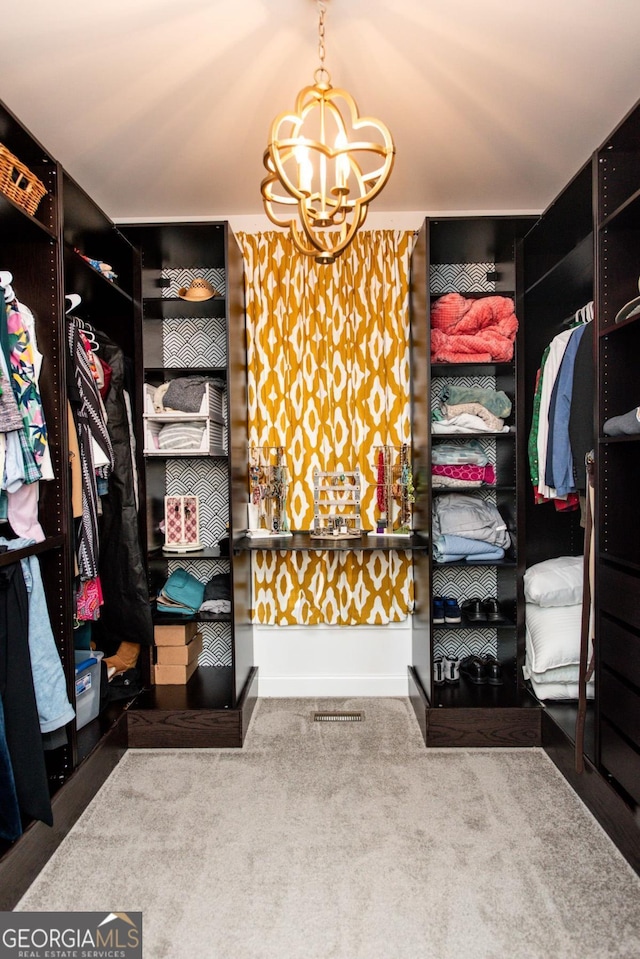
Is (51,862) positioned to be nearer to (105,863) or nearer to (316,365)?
(105,863)

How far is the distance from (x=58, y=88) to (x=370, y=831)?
10.1ft

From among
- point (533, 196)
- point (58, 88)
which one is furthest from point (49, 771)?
point (533, 196)

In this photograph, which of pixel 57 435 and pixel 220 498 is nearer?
pixel 57 435

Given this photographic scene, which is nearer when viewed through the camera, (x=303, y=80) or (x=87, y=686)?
(x=303, y=80)

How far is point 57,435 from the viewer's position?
222 centimetres

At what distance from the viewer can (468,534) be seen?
3.07 metres

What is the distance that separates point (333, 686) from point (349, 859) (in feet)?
4.90

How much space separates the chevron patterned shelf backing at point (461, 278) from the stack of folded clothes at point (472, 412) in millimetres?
754

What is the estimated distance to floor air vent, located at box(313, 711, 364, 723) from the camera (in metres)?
3.14

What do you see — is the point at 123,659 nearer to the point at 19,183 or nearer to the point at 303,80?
the point at 19,183

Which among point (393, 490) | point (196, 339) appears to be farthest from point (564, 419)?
point (196, 339)

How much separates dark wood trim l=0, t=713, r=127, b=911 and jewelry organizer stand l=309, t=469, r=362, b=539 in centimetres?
140

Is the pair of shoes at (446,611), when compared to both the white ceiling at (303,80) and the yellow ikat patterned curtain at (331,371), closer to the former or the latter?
the yellow ikat patterned curtain at (331,371)

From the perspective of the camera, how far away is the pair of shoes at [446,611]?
10.3ft
